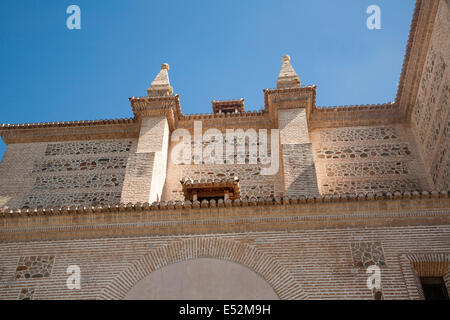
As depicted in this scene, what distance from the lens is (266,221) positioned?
6.52 meters

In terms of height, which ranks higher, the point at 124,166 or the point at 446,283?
the point at 124,166

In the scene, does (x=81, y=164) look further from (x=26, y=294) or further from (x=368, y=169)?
(x=368, y=169)

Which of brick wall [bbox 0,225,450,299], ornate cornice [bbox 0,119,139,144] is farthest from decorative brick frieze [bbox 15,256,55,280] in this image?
ornate cornice [bbox 0,119,139,144]

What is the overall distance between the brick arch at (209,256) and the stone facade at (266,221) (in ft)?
0.05

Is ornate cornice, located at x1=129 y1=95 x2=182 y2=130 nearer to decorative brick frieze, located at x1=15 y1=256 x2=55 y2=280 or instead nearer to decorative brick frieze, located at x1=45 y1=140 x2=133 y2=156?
decorative brick frieze, located at x1=45 y1=140 x2=133 y2=156

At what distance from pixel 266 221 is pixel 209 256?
1.00 m

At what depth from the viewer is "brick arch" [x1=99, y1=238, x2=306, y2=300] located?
5.93 m

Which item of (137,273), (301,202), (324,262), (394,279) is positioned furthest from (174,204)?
(394,279)

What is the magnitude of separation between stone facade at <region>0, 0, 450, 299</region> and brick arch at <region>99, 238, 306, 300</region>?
15mm

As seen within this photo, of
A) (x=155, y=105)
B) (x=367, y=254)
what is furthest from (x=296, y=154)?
(x=155, y=105)

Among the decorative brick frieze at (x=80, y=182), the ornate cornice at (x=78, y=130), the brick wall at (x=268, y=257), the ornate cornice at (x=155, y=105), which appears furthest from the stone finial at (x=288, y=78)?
the brick wall at (x=268, y=257)

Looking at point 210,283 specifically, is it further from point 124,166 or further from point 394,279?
point 124,166

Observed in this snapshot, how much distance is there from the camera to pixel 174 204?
260 inches
